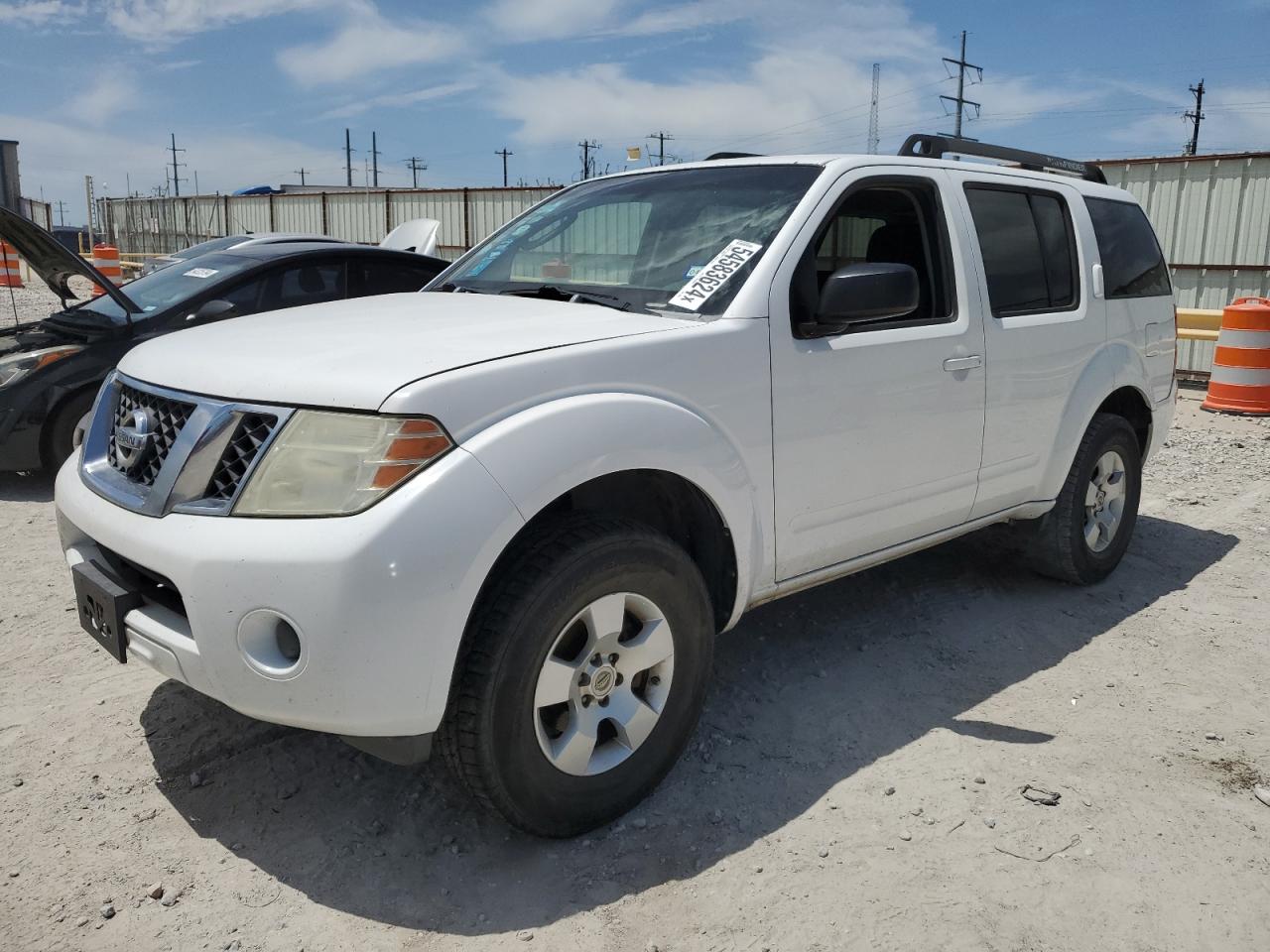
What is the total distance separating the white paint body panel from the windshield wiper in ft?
0.24

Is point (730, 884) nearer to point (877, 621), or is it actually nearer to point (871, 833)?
point (871, 833)

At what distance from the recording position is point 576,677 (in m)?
2.68

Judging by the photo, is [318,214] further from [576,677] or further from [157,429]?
[576,677]

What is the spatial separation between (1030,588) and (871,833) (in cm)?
241

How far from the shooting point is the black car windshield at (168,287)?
21.2 feet

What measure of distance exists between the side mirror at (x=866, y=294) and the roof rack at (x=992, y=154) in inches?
42.3

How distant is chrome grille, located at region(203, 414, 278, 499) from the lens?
2.46 m

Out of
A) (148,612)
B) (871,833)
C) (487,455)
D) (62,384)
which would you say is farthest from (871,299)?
(62,384)

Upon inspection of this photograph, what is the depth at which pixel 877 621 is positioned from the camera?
4422mm

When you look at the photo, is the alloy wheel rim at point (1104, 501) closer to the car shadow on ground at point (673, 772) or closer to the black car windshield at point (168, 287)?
the car shadow on ground at point (673, 772)

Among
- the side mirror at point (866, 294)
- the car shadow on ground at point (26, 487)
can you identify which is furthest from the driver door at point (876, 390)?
the car shadow on ground at point (26, 487)

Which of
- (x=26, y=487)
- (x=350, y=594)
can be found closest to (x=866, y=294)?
(x=350, y=594)

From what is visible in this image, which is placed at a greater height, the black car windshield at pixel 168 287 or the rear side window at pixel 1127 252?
the rear side window at pixel 1127 252

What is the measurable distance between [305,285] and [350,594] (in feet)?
16.9
